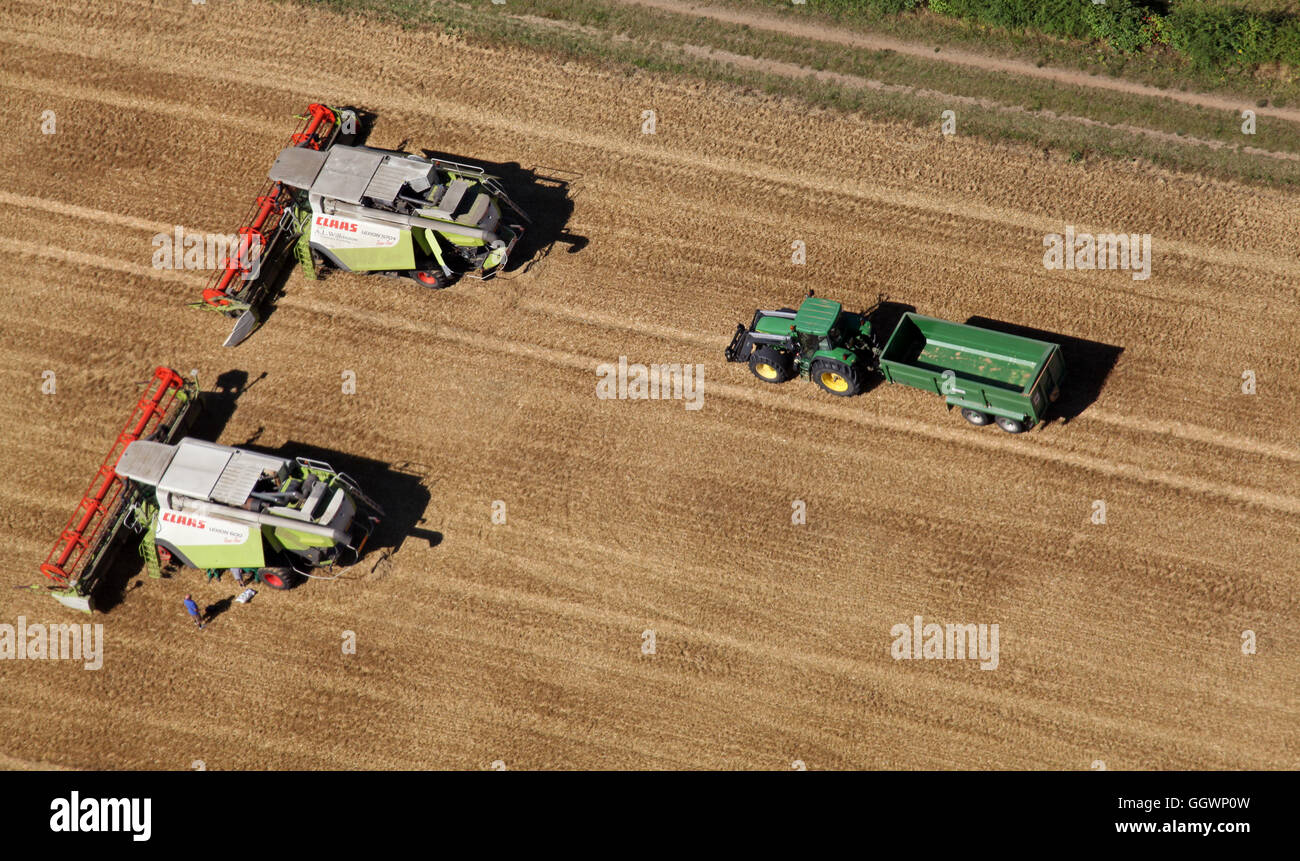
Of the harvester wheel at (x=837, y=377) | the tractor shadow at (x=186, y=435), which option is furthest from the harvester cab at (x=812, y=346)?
the tractor shadow at (x=186, y=435)

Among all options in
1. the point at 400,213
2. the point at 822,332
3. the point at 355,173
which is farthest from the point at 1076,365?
the point at 355,173

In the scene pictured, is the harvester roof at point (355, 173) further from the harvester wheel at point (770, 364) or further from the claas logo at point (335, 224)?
the harvester wheel at point (770, 364)

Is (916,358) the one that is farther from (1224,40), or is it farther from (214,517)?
(214,517)

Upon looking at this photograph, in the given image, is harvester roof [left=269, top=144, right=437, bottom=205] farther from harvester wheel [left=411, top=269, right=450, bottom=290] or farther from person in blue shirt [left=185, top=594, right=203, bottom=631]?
person in blue shirt [left=185, top=594, right=203, bottom=631]

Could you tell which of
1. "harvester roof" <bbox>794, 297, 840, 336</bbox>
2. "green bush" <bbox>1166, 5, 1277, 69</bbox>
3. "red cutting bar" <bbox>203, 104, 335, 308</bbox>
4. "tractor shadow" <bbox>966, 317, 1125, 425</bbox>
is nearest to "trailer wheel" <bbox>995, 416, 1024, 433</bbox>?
"tractor shadow" <bbox>966, 317, 1125, 425</bbox>

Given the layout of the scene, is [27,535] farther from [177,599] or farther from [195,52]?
[195,52]
